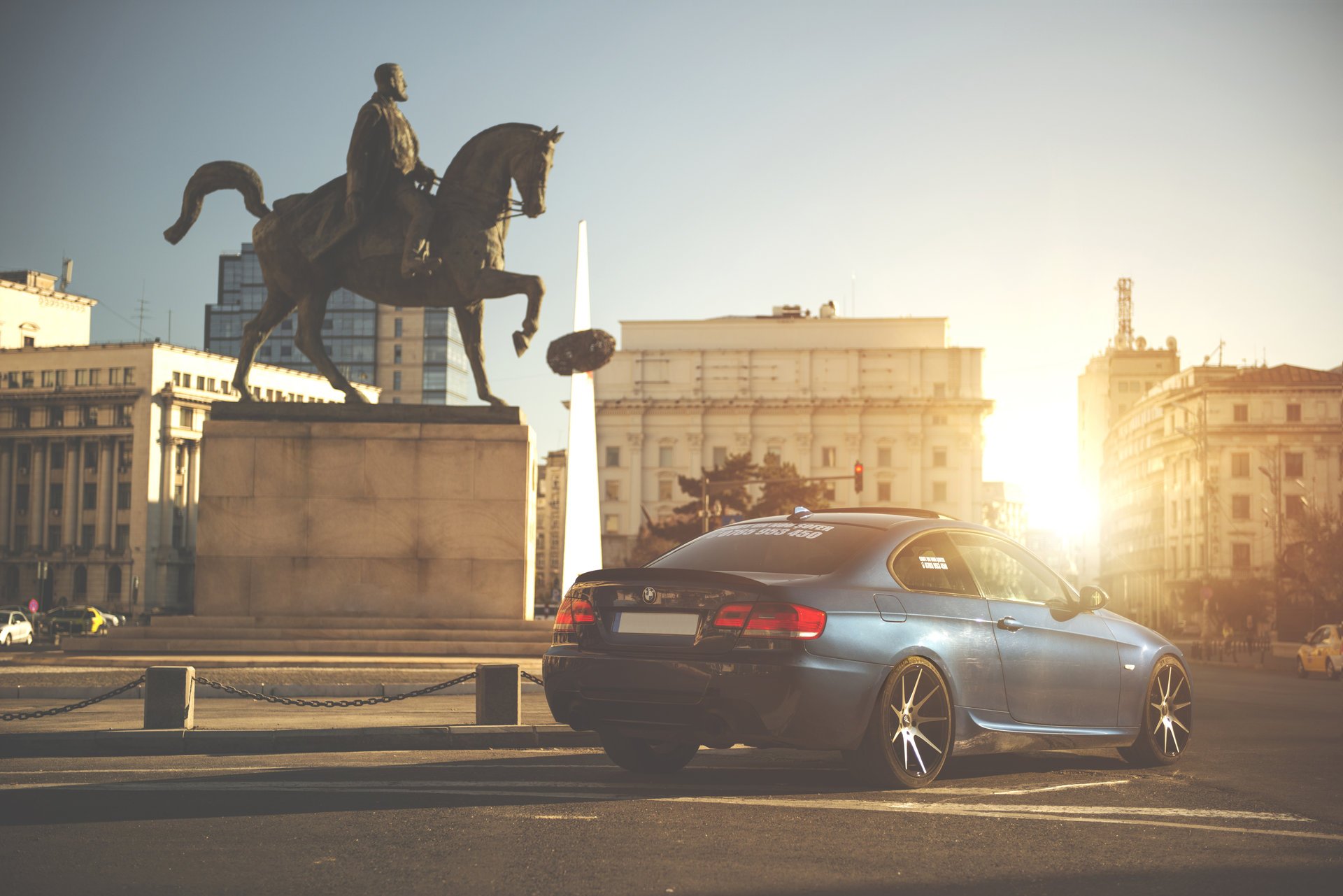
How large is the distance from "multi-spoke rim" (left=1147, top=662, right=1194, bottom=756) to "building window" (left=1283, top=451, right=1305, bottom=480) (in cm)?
9133

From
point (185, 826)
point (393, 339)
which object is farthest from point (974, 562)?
point (393, 339)

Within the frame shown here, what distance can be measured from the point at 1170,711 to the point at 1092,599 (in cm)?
99

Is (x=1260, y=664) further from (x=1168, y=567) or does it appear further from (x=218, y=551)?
(x=1168, y=567)

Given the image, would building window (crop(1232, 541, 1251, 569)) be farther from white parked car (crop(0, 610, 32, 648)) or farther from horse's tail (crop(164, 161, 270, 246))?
horse's tail (crop(164, 161, 270, 246))

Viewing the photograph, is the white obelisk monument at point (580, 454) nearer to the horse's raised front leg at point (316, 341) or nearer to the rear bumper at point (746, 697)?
the horse's raised front leg at point (316, 341)

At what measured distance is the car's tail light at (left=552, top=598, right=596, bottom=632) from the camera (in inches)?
293

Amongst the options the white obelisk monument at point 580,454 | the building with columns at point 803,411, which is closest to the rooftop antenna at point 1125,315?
the building with columns at point 803,411

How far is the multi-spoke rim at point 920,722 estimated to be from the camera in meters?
7.21

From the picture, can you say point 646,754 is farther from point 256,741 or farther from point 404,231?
point 404,231

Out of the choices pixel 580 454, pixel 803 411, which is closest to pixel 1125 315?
pixel 803 411

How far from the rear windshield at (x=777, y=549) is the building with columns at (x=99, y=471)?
95150 mm

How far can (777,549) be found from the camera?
308 inches

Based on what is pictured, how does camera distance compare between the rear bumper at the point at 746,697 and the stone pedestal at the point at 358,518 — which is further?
the stone pedestal at the point at 358,518

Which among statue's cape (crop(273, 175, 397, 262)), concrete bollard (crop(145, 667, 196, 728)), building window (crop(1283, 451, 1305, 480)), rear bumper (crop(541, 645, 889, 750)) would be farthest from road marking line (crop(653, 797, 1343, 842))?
building window (crop(1283, 451, 1305, 480))
